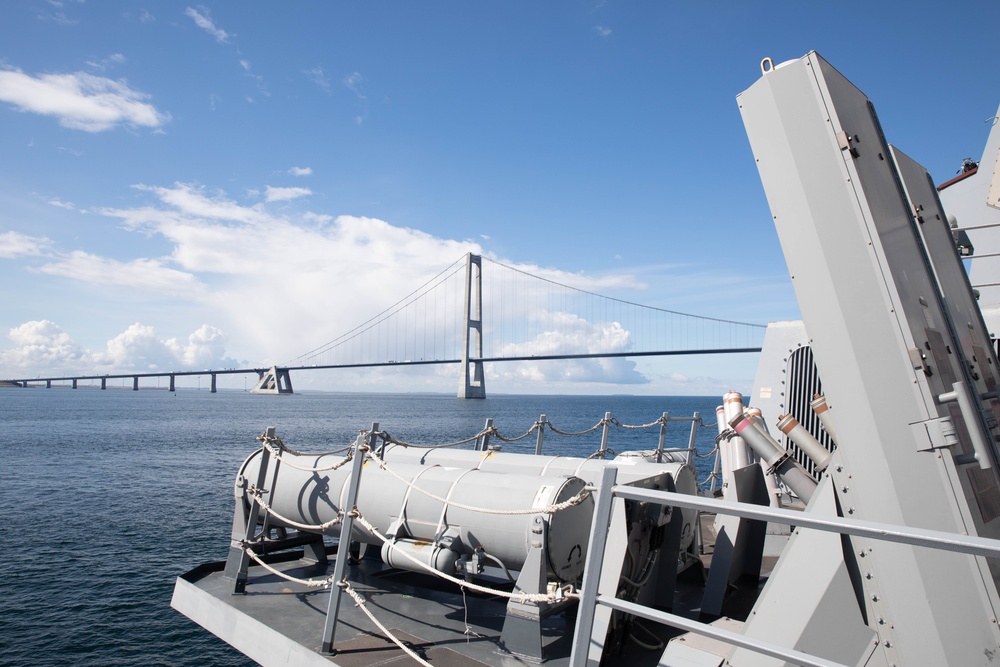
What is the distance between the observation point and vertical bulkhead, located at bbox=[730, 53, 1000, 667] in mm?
2174

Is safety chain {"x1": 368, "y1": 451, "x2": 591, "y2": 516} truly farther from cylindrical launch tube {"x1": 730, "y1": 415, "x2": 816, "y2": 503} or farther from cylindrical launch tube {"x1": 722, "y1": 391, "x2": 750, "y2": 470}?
cylindrical launch tube {"x1": 722, "y1": 391, "x2": 750, "y2": 470}

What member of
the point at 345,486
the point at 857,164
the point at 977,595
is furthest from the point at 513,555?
the point at 857,164

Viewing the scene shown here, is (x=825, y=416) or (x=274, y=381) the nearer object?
(x=825, y=416)

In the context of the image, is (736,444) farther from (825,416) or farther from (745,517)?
(745,517)

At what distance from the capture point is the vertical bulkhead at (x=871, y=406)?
2174mm

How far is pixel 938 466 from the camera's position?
2195 millimetres

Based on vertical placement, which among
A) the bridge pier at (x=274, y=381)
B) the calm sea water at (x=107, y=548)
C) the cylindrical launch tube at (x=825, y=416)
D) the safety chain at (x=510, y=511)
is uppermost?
the bridge pier at (x=274, y=381)

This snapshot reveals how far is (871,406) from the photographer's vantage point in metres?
2.31

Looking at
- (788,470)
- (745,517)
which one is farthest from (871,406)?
(788,470)

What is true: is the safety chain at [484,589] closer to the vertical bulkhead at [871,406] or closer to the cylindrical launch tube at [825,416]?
the vertical bulkhead at [871,406]

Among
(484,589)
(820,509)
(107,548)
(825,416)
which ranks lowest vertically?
(107,548)

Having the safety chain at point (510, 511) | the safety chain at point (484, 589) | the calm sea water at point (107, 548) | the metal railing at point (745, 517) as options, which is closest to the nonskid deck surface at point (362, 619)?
the safety chain at point (484, 589)

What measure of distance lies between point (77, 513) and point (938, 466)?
792 inches

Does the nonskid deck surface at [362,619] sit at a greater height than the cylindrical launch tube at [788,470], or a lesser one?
lesser
